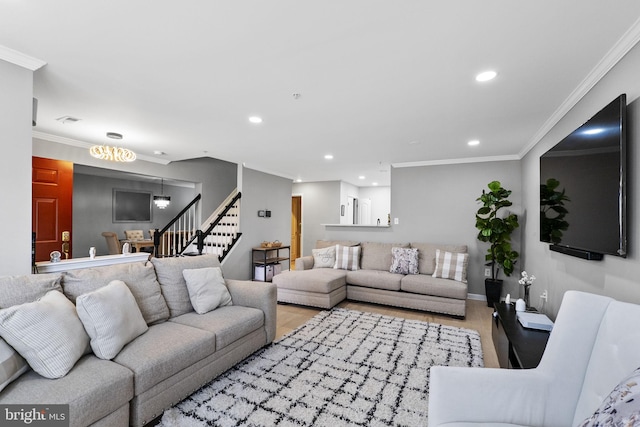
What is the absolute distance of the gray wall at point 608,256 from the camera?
1.66 meters

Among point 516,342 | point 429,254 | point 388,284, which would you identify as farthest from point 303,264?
point 516,342

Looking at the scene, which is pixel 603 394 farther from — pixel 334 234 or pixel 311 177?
pixel 311 177

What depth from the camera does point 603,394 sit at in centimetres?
114

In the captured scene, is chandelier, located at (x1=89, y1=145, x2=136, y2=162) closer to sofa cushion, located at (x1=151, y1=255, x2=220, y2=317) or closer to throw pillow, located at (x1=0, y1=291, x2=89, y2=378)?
sofa cushion, located at (x1=151, y1=255, x2=220, y2=317)

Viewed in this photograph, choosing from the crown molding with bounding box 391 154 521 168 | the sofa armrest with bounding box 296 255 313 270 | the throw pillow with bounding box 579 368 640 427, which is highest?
the crown molding with bounding box 391 154 521 168

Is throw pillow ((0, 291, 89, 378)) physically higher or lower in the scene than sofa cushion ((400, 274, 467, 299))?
higher

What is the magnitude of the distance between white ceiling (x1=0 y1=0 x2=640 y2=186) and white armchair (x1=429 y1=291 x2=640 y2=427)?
1556 mm

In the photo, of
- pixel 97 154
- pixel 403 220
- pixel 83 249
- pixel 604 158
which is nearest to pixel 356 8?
pixel 604 158

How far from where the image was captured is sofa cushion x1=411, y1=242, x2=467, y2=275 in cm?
462

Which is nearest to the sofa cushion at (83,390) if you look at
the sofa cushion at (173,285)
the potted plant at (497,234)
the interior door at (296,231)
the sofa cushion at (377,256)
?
the sofa cushion at (173,285)

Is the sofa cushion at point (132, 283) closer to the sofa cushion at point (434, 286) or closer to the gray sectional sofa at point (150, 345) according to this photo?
the gray sectional sofa at point (150, 345)

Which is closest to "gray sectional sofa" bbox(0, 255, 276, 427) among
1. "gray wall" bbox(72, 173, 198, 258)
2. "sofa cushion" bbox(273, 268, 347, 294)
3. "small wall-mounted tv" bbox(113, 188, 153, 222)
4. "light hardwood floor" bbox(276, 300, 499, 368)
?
"light hardwood floor" bbox(276, 300, 499, 368)

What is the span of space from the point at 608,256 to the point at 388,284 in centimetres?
265

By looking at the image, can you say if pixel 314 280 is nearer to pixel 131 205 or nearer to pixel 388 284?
pixel 388 284
